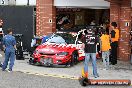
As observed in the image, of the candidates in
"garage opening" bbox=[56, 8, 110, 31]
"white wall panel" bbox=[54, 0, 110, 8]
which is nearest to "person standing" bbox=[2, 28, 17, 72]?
"white wall panel" bbox=[54, 0, 110, 8]

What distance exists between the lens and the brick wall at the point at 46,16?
79.6 ft

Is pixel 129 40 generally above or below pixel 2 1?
below

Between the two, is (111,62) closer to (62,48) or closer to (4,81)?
(62,48)

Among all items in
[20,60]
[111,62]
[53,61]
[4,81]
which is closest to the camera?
[4,81]

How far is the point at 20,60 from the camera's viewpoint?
2141 cm

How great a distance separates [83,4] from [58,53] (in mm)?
5361

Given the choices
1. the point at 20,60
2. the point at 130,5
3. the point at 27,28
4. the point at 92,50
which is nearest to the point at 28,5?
the point at 27,28

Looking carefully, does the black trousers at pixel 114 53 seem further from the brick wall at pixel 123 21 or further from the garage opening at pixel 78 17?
the garage opening at pixel 78 17

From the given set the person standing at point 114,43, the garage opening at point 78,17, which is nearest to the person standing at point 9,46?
the person standing at point 114,43

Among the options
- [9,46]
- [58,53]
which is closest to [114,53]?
[58,53]

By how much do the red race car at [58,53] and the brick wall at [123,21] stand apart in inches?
84.4

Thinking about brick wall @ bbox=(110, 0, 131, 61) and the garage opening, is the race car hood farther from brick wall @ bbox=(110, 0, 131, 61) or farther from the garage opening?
the garage opening

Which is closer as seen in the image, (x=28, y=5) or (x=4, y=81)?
(x=4, y=81)

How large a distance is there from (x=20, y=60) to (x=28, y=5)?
5608 millimetres
